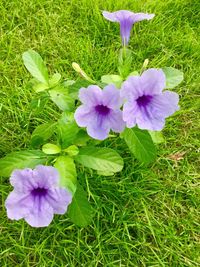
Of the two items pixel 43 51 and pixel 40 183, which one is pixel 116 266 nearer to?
pixel 40 183

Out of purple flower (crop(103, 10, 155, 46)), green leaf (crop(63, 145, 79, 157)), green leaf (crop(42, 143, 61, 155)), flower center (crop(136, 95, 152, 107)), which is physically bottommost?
green leaf (crop(63, 145, 79, 157))

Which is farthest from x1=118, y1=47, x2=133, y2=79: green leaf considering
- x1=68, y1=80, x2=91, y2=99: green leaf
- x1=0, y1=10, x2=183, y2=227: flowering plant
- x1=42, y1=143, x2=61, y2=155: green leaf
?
x1=42, y1=143, x2=61, y2=155: green leaf

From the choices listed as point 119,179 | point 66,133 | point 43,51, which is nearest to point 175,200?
point 119,179

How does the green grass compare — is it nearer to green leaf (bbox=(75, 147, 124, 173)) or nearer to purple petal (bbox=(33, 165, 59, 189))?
green leaf (bbox=(75, 147, 124, 173))

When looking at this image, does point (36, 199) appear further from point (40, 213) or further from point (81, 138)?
point (81, 138)

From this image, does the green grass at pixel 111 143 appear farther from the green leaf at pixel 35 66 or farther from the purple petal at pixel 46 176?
the purple petal at pixel 46 176
